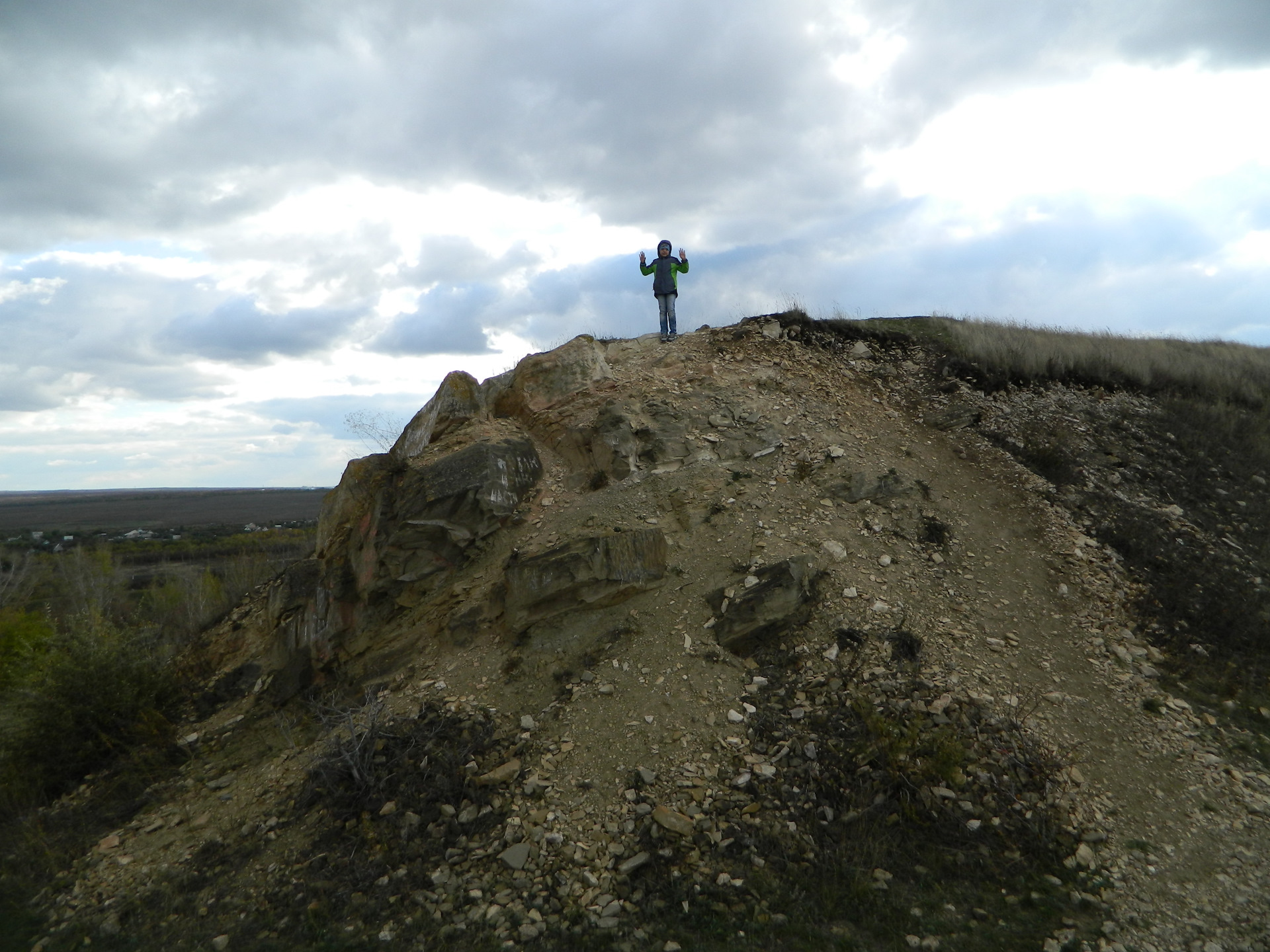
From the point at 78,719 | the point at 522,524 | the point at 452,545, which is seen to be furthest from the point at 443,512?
the point at 78,719

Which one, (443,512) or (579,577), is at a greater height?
(443,512)

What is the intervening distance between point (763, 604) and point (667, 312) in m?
5.84

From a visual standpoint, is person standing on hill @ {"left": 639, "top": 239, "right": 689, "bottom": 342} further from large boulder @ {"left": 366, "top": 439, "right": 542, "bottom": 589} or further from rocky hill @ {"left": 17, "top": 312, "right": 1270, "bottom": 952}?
large boulder @ {"left": 366, "top": 439, "right": 542, "bottom": 589}

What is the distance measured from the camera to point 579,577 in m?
6.21

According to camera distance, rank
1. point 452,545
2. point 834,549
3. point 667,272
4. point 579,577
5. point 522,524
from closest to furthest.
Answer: point 579,577
point 834,549
point 452,545
point 522,524
point 667,272

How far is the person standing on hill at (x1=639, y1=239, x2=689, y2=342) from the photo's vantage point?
10.3 metres

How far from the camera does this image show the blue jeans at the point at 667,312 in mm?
10359

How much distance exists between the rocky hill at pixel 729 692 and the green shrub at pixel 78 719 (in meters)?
0.49

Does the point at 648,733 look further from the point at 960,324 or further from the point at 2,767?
the point at 960,324

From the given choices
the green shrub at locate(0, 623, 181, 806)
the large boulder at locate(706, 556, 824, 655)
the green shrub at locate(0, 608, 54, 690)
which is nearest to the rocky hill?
the large boulder at locate(706, 556, 824, 655)

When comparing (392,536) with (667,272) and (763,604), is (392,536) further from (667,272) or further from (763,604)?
(667,272)

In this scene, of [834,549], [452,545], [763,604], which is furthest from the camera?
[452,545]

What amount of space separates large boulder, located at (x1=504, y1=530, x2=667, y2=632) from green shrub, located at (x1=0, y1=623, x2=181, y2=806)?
379 cm

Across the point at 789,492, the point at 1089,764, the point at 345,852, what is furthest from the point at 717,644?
the point at 345,852
